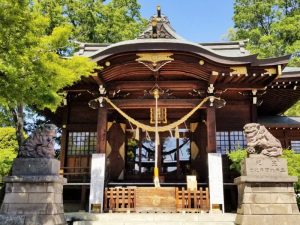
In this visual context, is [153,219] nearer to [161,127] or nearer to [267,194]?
[267,194]

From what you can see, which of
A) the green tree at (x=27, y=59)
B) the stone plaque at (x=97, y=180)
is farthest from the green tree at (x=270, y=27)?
the green tree at (x=27, y=59)

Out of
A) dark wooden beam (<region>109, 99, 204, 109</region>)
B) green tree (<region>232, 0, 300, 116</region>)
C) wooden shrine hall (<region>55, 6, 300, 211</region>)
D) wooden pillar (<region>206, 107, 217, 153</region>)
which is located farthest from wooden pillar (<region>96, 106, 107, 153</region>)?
green tree (<region>232, 0, 300, 116</region>)

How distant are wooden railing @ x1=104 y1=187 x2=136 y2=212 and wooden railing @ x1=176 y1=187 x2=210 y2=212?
134 centimetres

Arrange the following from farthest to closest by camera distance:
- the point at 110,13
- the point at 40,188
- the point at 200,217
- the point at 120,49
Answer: the point at 110,13 < the point at 120,49 < the point at 200,217 < the point at 40,188

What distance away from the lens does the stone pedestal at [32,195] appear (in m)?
6.64

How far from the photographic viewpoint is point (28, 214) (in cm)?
666

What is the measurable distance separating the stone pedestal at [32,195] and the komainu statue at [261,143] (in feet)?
14.2

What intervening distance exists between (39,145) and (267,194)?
505cm

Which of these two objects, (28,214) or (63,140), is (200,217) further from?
(63,140)

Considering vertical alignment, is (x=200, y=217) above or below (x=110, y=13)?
below

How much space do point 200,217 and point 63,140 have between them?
689 cm

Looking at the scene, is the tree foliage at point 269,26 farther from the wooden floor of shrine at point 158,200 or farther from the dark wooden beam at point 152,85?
the wooden floor of shrine at point 158,200

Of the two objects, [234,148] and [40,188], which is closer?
[40,188]

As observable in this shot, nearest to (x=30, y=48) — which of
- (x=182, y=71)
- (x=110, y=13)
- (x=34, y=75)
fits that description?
(x=34, y=75)
